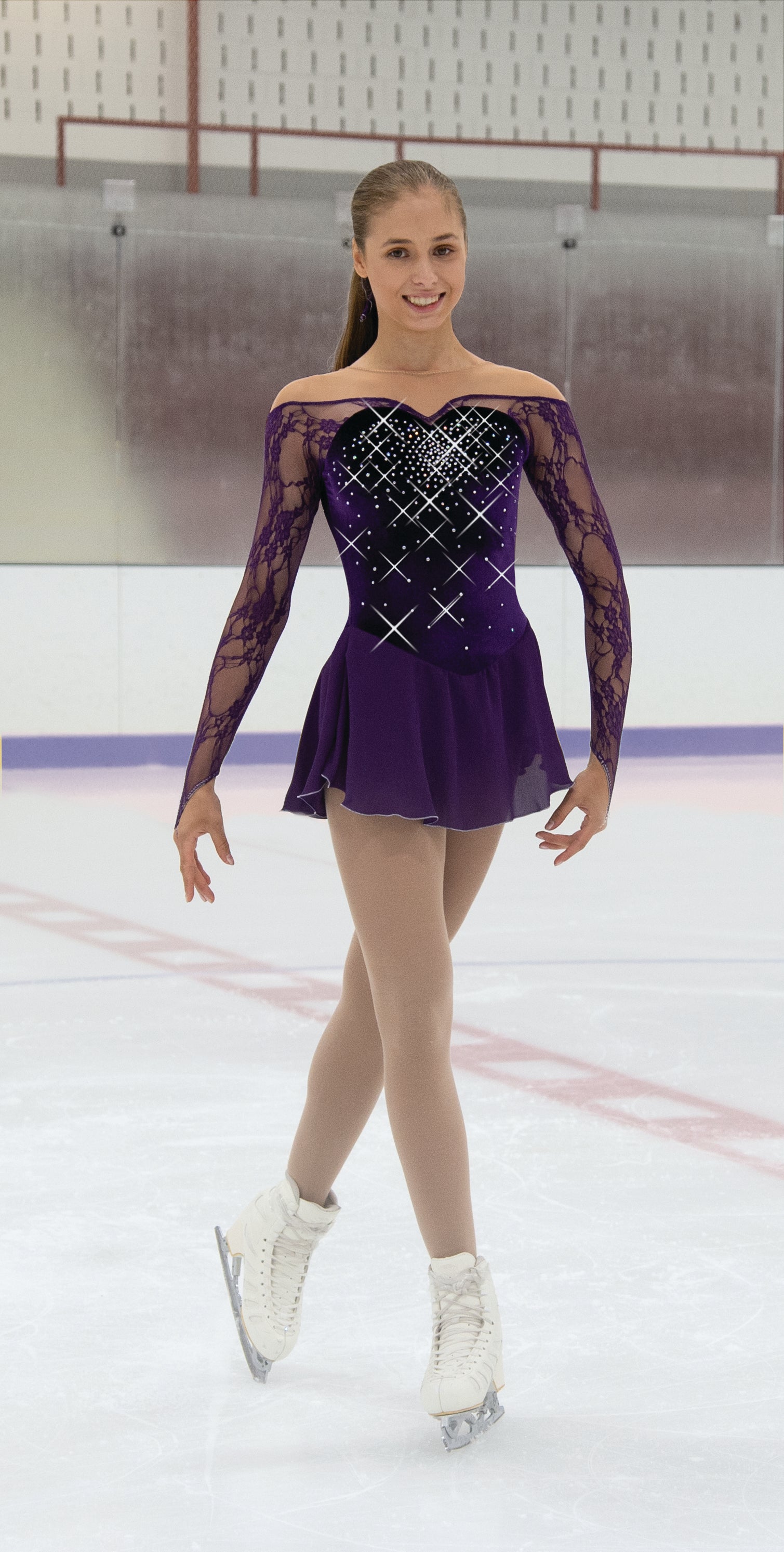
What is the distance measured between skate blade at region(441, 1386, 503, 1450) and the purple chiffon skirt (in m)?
0.57

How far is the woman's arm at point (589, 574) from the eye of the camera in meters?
1.87

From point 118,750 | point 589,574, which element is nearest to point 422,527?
point 589,574

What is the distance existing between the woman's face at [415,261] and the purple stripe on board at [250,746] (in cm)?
718

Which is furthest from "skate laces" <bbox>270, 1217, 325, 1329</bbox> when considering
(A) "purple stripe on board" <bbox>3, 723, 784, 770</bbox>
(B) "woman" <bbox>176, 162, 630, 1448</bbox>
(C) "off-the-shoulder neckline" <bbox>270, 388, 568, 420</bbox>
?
(A) "purple stripe on board" <bbox>3, 723, 784, 770</bbox>

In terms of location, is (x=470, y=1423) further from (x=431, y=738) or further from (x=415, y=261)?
(x=415, y=261)

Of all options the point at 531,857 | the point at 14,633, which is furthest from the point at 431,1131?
the point at 14,633

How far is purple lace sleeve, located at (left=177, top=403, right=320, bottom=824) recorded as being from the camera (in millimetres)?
1848

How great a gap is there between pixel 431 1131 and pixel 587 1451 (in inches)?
13.5

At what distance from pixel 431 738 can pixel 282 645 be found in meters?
7.60

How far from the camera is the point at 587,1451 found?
5.79 feet

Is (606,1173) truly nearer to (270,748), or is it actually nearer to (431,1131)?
(431,1131)

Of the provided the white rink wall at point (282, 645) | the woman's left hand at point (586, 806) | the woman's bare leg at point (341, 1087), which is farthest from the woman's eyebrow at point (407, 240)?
the white rink wall at point (282, 645)

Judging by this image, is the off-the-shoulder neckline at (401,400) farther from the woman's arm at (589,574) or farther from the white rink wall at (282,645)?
the white rink wall at (282,645)

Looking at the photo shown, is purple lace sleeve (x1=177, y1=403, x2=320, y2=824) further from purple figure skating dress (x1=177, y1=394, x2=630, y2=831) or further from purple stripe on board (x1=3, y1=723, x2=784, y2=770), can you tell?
purple stripe on board (x1=3, y1=723, x2=784, y2=770)
